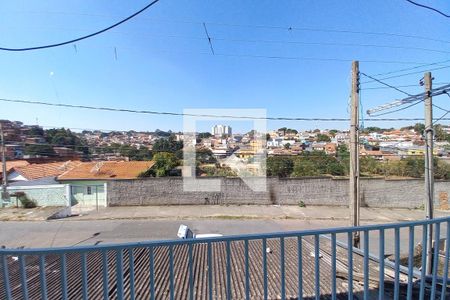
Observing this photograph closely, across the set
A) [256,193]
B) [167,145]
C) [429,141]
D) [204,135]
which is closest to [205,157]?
[204,135]

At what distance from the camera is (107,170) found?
18.8 meters

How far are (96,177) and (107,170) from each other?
1.35m

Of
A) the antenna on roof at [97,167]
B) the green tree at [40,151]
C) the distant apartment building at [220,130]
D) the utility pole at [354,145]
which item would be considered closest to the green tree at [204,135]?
the distant apartment building at [220,130]

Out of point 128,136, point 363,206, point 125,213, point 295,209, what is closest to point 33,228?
point 125,213

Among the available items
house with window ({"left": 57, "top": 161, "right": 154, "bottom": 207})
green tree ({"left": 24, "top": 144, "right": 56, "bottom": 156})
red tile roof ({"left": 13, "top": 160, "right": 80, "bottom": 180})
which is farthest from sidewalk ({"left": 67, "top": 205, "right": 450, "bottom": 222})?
green tree ({"left": 24, "top": 144, "right": 56, "bottom": 156})

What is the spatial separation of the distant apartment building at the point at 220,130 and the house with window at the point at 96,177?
614cm

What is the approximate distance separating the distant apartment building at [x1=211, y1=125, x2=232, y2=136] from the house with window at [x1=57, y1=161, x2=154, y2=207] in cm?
614

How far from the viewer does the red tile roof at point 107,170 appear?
17875mm

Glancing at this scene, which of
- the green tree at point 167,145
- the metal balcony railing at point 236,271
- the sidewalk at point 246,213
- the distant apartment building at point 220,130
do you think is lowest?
the sidewalk at point 246,213

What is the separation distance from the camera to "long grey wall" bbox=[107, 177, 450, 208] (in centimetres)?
1574

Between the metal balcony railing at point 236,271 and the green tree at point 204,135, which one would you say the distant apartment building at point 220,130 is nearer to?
the green tree at point 204,135

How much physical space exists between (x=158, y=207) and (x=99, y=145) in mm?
8737

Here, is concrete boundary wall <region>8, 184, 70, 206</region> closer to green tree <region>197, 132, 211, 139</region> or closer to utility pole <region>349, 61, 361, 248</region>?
green tree <region>197, 132, 211, 139</region>

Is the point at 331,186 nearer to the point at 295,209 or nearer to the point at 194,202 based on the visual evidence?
the point at 295,209
